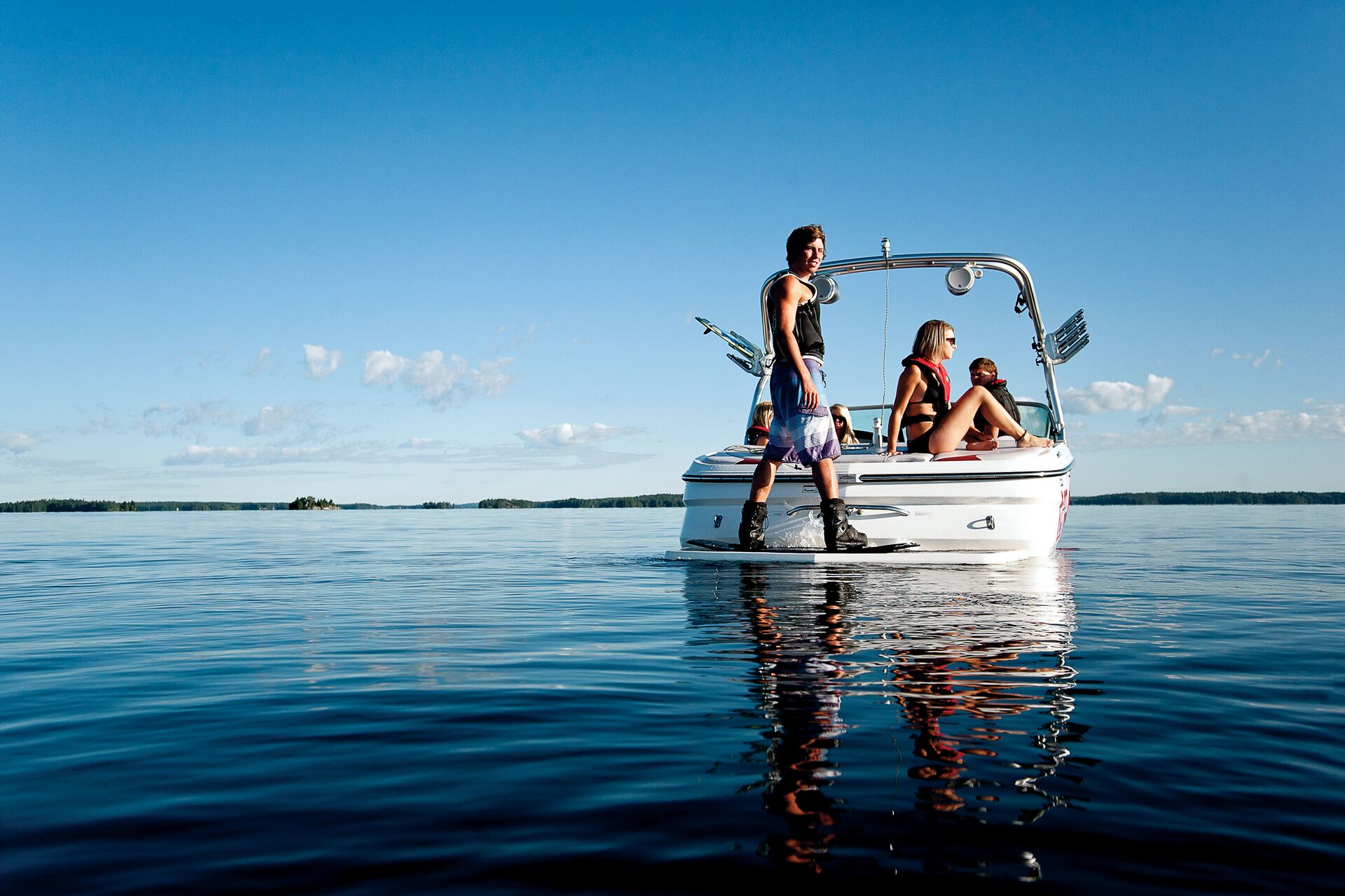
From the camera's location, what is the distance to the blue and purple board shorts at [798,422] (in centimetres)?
790

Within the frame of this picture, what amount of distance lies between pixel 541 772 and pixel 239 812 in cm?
72

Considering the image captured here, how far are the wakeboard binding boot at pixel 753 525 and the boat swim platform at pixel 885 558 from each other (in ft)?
0.22

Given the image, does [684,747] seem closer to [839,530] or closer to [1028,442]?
[839,530]

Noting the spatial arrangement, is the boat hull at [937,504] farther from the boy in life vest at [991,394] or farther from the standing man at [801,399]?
the boy in life vest at [991,394]

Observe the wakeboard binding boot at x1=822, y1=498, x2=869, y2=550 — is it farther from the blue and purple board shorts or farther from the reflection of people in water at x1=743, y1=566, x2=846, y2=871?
the reflection of people in water at x1=743, y1=566, x2=846, y2=871

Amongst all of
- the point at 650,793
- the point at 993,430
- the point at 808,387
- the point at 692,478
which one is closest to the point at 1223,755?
the point at 650,793

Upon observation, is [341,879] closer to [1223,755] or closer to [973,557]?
[1223,755]

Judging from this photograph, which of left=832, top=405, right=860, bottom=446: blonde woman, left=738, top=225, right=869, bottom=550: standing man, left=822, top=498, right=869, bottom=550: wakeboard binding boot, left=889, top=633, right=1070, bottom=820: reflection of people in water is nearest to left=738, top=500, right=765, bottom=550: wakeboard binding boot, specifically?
left=738, top=225, right=869, bottom=550: standing man

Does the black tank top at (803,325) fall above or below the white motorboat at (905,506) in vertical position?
above

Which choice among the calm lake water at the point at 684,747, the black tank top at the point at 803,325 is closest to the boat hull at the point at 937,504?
the black tank top at the point at 803,325

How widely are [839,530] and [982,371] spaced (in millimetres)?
2583

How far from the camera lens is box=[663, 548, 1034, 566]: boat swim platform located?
816cm

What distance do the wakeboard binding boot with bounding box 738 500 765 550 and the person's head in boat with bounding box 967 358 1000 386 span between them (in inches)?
107

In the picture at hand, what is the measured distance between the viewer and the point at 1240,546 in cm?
1385
